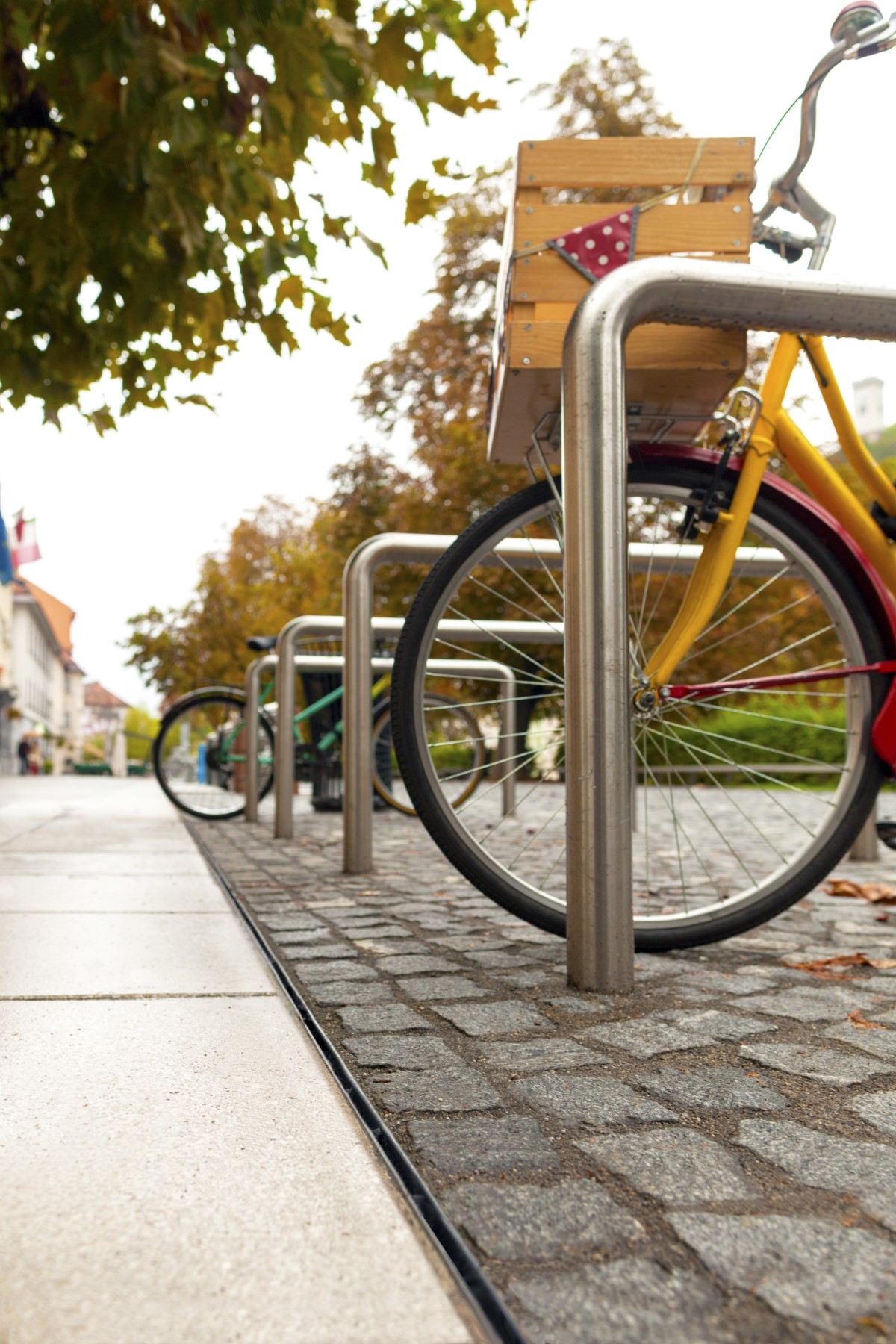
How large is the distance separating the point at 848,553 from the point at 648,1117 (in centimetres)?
153

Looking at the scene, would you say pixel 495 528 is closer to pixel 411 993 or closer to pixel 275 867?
pixel 411 993

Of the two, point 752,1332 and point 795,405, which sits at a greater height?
point 795,405

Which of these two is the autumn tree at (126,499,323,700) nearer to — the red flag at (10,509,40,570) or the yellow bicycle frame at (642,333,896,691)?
the red flag at (10,509,40,570)

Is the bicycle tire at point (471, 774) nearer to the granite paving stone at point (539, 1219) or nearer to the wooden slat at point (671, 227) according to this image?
the wooden slat at point (671, 227)

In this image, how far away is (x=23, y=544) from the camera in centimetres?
2278

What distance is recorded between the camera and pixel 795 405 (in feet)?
55.5

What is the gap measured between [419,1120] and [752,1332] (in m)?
0.63

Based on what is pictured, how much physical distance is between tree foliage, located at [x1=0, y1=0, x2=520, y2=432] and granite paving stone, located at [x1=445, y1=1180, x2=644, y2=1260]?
10.2ft

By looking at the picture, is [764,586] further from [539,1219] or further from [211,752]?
[211,752]

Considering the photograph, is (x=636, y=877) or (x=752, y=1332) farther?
(x=636, y=877)

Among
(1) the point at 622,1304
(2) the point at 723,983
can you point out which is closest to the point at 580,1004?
(2) the point at 723,983

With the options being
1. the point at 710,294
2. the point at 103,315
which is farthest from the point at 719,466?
the point at 103,315

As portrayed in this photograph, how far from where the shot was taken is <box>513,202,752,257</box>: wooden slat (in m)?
2.54

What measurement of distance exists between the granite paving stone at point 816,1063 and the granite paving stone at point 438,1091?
48 centimetres
